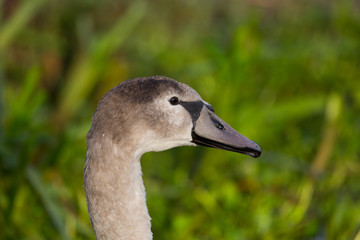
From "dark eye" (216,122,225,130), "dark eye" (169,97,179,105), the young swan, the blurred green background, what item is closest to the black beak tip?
the young swan

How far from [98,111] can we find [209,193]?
169cm

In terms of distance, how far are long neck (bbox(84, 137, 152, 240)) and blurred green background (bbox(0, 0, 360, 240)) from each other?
0.89 metres

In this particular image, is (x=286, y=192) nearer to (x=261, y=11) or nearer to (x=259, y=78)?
(x=259, y=78)

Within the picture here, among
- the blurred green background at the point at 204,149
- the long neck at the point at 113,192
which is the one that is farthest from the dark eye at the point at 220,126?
the blurred green background at the point at 204,149

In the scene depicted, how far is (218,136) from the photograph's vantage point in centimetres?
160

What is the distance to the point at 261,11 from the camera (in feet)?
23.1

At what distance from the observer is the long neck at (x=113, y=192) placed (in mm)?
1477

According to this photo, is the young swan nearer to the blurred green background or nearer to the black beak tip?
the black beak tip

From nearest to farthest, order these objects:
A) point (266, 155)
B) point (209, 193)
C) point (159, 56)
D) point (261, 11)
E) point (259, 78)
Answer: point (209, 193) < point (266, 155) < point (259, 78) < point (159, 56) < point (261, 11)

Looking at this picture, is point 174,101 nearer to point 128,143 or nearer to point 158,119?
point 158,119

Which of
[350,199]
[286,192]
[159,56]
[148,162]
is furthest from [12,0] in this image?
[350,199]

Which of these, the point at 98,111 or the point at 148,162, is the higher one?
the point at 98,111

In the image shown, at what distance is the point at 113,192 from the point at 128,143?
0.14 meters

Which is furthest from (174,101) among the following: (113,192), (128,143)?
(113,192)
